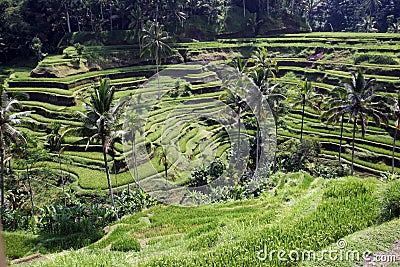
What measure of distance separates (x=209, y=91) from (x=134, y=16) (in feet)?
48.1

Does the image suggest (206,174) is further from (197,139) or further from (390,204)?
(390,204)

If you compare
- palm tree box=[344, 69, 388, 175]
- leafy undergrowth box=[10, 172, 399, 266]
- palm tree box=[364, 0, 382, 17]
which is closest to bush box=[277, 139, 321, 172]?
palm tree box=[344, 69, 388, 175]

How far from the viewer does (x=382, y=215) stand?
7555 millimetres

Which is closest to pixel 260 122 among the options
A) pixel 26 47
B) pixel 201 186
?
pixel 201 186

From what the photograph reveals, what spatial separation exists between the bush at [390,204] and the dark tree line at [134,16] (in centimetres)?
3945

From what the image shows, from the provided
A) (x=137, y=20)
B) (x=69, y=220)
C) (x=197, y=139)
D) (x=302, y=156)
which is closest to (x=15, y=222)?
(x=69, y=220)

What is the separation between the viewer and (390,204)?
7.43 m

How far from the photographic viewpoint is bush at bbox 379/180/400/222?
738cm

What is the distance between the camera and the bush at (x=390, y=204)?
7379mm

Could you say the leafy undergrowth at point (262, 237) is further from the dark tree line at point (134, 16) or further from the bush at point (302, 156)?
the dark tree line at point (134, 16)

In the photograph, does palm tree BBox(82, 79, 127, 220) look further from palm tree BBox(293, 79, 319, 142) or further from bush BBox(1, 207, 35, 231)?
palm tree BBox(293, 79, 319, 142)

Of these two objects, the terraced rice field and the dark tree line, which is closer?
the terraced rice field

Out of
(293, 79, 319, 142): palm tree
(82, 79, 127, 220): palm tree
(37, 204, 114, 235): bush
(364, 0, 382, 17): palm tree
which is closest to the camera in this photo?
(37, 204, 114, 235): bush

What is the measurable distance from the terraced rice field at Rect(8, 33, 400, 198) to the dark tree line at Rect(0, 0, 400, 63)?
4.80 metres
